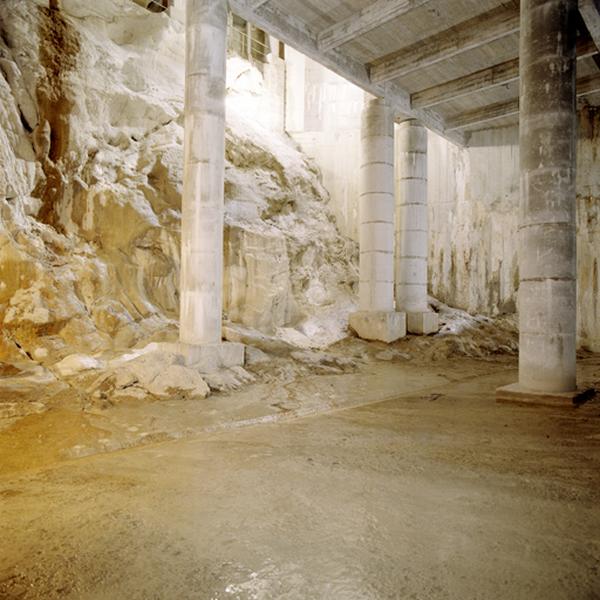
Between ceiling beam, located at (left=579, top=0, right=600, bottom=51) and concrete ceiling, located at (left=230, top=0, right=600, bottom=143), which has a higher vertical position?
concrete ceiling, located at (left=230, top=0, right=600, bottom=143)

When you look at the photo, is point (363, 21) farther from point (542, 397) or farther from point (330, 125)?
point (542, 397)

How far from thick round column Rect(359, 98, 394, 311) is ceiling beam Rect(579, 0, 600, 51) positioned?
514 centimetres

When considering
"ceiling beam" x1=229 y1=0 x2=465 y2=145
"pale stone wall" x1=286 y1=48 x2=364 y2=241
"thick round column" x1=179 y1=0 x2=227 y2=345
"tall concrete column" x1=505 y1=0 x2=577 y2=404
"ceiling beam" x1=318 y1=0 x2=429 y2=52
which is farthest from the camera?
"pale stone wall" x1=286 y1=48 x2=364 y2=241

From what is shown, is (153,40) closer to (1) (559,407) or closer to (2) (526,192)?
(2) (526,192)

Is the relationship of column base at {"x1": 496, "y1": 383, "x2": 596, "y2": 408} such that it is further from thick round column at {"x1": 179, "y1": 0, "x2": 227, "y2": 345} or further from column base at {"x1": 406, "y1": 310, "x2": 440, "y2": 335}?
column base at {"x1": 406, "y1": 310, "x2": 440, "y2": 335}

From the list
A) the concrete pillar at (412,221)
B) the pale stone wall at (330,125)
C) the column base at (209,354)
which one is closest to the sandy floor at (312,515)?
the column base at (209,354)

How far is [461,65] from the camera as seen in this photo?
41.2 ft

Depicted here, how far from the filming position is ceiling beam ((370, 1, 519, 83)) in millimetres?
10430

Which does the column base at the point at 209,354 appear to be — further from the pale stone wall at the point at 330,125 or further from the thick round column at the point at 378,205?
the pale stone wall at the point at 330,125

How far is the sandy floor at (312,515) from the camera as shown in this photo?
2.40m

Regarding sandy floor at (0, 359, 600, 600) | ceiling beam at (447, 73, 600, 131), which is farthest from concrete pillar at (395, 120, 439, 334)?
sandy floor at (0, 359, 600, 600)

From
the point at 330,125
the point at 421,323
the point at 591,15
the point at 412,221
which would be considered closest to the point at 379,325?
the point at 421,323

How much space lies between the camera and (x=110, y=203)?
11.1 meters

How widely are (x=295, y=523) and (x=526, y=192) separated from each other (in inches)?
243
